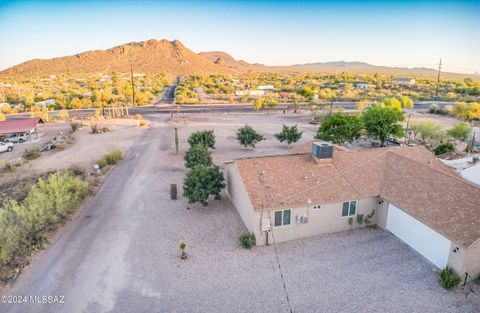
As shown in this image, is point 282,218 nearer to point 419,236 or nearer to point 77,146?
point 419,236

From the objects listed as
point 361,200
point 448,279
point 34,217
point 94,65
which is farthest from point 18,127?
point 94,65

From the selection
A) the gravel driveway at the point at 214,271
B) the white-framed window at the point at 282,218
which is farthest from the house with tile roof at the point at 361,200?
the gravel driveway at the point at 214,271

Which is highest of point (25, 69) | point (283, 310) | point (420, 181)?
point (25, 69)

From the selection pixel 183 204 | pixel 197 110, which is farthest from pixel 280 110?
pixel 183 204

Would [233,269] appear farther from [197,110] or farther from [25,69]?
[25,69]

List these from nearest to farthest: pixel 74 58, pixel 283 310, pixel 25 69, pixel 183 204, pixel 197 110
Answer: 1. pixel 283 310
2. pixel 183 204
3. pixel 197 110
4. pixel 25 69
5. pixel 74 58

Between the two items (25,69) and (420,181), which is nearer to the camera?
(420,181)

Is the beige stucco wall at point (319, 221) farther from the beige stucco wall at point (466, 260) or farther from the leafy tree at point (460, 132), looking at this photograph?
the leafy tree at point (460, 132)
